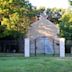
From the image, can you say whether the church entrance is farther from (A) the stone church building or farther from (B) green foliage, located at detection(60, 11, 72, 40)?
(B) green foliage, located at detection(60, 11, 72, 40)

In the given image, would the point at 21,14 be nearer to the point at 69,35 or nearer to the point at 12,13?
the point at 12,13

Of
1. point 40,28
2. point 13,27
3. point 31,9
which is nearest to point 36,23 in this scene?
point 40,28

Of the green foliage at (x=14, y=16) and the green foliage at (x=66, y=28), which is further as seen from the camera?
the green foliage at (x=66, y=28)

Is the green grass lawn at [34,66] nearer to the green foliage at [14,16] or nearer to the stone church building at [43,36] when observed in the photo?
the green foliage at [14,16]

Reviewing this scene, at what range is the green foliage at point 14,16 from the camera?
116ft

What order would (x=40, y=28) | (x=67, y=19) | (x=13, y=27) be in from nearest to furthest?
(x=13, y=27)
(x=67, y=19)
(x=40, y=28)

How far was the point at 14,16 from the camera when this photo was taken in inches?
1385

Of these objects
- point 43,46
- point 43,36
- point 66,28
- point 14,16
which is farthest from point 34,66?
point 43,36

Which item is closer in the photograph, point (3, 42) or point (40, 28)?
point (3, 42)

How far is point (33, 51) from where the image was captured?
36.7 meters

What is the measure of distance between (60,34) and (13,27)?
651 cm

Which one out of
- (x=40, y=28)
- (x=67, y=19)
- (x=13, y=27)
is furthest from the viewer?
(x=40, y=28)

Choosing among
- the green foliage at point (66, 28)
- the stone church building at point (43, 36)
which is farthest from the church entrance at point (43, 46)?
the green foliage at point (66, 28)

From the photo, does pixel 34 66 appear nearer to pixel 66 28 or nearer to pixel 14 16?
pixel 14 16
